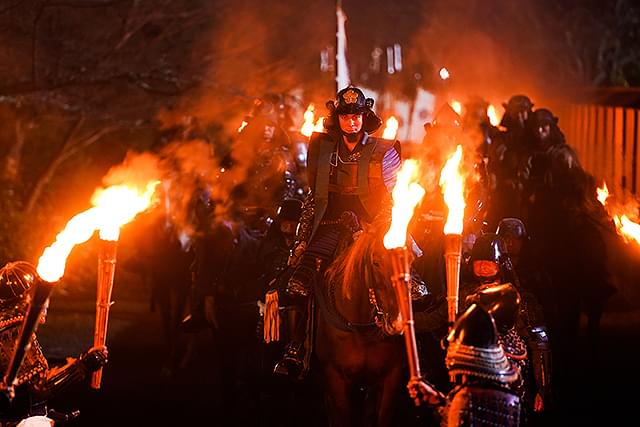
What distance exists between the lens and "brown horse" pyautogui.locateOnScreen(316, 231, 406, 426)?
8.92 meters

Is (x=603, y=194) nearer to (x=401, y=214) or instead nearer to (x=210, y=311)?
(x=210, y=311)

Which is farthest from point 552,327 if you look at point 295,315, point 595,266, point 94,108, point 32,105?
point 32,105

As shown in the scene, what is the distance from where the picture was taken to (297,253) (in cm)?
954

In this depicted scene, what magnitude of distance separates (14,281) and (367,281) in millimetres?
2824

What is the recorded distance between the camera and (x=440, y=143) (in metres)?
Result: 12.6

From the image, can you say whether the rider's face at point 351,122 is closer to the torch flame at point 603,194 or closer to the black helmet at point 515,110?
the torch flame at point 603,194

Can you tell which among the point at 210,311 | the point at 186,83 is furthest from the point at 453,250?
the point at 186,83

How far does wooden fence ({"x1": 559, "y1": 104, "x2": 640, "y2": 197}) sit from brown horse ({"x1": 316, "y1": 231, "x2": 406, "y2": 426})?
6.17 m

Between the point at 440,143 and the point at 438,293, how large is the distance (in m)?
2.48

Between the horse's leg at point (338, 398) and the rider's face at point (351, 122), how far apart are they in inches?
82.8

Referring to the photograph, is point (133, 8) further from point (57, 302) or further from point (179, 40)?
point (57, 302)

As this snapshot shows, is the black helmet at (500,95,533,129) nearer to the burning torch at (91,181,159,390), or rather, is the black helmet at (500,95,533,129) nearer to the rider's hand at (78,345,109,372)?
the burning torch at (91,181,159,390)

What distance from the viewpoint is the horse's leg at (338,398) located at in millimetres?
9305

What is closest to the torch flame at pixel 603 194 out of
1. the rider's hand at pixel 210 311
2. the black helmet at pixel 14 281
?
the rider's hand at pixel 210 311
